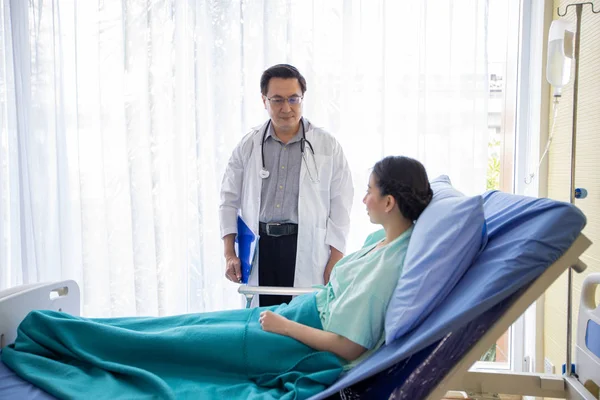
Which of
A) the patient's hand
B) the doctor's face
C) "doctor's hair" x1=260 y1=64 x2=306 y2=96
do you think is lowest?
the patient's hand

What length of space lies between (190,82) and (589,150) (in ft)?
5.86

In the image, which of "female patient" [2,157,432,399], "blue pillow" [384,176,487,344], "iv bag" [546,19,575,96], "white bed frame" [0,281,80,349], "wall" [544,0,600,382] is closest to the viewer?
"blue pillow" [384,176,487,344]

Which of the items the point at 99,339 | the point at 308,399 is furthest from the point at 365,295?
the point at 99,339

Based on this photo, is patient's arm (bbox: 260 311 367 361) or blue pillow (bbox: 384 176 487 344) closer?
blue pillow (bbox: 384 176 487 344)

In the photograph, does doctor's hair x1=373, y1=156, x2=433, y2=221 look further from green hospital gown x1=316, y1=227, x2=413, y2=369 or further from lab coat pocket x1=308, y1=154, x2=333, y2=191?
lab coat pocket x1=308, y1=154, x2=333, y2=191

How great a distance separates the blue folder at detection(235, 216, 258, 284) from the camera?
6.84 ft

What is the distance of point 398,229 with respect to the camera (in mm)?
1369

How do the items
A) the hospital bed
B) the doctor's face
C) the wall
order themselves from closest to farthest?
the hospital bed
the wall
the doctor's face

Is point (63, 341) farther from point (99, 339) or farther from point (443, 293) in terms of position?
point (443, 293)

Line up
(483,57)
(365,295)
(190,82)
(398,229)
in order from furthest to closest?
(190,82)
(483,57)
(398,229)
(365,295)

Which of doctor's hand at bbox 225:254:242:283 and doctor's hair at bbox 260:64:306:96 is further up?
doctor's hair at bbox 260:64:306:96

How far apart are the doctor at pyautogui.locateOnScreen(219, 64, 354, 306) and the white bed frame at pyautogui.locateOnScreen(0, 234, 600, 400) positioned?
402mm

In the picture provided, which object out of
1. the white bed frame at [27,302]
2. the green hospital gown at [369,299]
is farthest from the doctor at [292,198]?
the green hospital gown at [369,299]

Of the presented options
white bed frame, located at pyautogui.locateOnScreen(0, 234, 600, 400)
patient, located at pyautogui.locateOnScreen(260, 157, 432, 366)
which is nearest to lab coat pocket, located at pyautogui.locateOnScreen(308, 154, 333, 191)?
white bed frame, located at pyautogui.locateOnScreen(0, 234, 600, 400)
